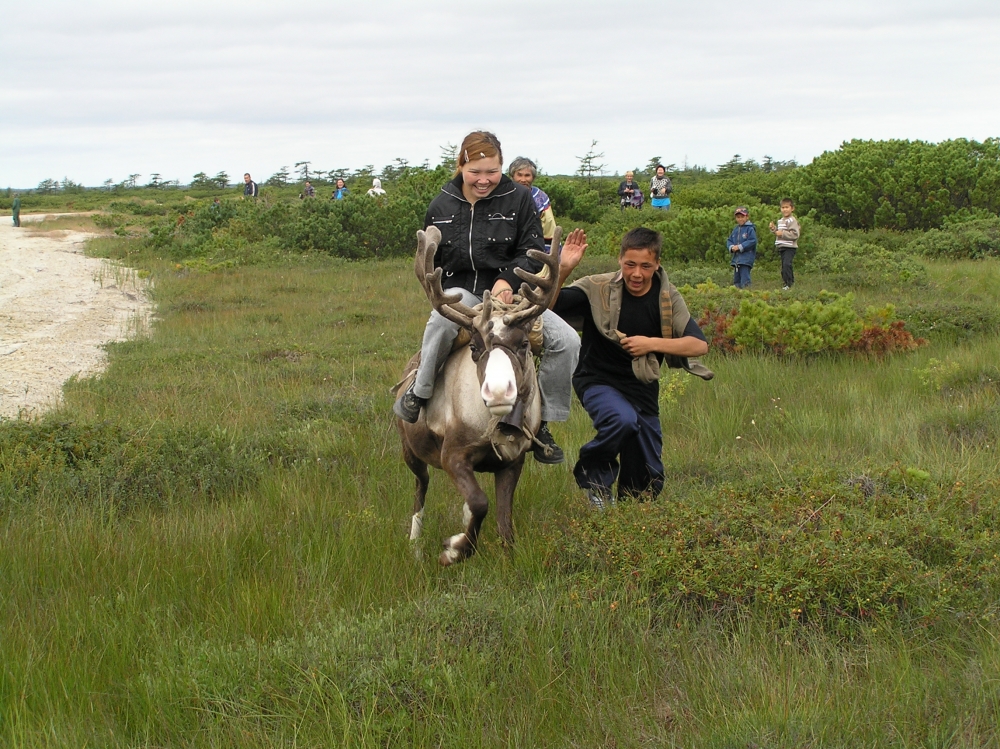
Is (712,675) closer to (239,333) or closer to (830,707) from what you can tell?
(830,707)

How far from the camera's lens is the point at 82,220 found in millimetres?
41812

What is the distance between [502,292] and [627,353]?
1.10 meters

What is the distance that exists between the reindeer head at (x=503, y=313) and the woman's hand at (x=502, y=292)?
0.12 m

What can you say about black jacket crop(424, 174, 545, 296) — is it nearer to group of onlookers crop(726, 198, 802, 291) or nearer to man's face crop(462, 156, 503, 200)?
man's face crop(462, 156, 503, 200)

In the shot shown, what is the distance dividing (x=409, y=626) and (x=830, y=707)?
183cm

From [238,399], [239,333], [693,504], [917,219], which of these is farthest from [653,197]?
[693,504]

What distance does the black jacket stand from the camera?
5.94 m

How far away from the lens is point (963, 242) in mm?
21156

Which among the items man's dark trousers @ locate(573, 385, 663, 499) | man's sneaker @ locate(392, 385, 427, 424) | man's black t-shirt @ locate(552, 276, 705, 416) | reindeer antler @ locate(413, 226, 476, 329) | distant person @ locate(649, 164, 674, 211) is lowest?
man's dark trousers @ locate(573, 385, 663, 499)

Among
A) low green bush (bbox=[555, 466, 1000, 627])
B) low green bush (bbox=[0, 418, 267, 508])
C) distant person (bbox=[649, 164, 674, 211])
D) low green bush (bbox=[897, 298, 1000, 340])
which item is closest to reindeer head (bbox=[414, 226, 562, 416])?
low green bush (bbox=[555, 466, 1000, 627])

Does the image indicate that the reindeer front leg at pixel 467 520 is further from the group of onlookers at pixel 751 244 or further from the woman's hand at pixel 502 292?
the group of onlookers at pixel 751 244

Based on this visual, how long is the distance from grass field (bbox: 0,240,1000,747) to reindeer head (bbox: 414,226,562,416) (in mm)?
1010

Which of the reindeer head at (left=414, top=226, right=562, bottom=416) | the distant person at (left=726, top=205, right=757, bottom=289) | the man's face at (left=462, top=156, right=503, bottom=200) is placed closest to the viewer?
the reindeer head at (left=414, top=226, right=562, bottom=416)

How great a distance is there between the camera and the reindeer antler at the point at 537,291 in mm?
5312
